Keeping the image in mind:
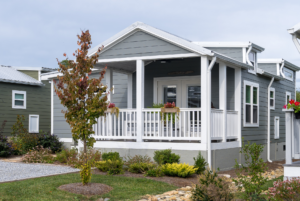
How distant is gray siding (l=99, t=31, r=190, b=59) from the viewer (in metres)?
10.5

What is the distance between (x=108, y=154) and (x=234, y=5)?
7.10 metres

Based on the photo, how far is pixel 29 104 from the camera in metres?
18.5

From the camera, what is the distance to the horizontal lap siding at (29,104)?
1714 cm

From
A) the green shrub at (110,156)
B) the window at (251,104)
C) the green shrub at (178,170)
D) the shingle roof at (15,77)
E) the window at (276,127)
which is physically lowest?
the green shrub at (178,170)

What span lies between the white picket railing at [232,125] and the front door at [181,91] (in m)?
1.36

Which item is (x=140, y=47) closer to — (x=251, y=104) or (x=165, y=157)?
(x=165, y=157)

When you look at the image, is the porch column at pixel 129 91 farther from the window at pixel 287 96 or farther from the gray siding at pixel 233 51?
the window at pixel 287 96

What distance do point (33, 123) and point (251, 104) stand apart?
36.4 ft

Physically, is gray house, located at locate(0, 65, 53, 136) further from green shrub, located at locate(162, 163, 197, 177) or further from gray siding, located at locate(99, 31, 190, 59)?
green shrub, located at locate(162, 163, 197, 177)

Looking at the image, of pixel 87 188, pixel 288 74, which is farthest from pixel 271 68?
pixel 87 188

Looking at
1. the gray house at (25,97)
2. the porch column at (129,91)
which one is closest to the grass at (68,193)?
the porch column at (129,91)

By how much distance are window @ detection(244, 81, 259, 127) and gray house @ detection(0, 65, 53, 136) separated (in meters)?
10.9

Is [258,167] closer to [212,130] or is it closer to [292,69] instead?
[212,130]

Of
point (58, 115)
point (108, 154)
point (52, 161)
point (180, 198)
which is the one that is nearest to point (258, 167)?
point (180, 198)
